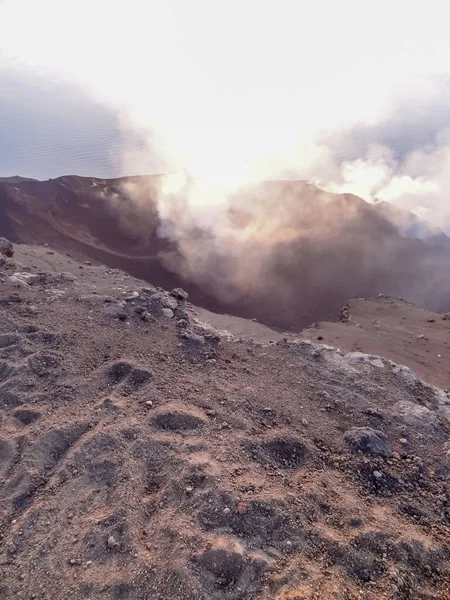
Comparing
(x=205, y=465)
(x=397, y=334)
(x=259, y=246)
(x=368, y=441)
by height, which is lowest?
(x=205, y=465)

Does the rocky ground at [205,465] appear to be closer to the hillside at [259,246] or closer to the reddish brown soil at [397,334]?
the reddish brown soil at [397,334]

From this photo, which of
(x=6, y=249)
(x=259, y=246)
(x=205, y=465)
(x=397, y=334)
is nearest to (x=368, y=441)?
(x=205, y=465)

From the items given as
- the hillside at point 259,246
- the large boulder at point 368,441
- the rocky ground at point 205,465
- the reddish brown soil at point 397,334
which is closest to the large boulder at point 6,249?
the rocky ground at point 205,465

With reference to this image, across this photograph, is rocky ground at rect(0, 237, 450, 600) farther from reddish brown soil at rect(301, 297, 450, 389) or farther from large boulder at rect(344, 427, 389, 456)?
reddish brown soil at rect(301, 297, 450, 389)

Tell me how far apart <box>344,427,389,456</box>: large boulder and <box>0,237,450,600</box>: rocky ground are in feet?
0.08

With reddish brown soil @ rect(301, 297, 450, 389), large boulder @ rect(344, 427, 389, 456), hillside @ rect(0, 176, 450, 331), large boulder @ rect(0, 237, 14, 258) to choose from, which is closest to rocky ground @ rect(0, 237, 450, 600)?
large boulder @ rect(344, 427, 389, 456)

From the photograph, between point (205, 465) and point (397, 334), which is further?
point (397, 334)

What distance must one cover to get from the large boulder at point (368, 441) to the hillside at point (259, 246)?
8.63m

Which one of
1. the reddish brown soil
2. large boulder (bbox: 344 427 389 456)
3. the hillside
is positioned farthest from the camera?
the hillside

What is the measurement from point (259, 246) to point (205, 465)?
15.0 m

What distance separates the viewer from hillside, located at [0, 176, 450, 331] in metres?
18.5

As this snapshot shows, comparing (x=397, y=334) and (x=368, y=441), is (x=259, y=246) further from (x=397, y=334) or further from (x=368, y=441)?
(x=368, y=441)

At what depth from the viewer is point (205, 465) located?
21.7 ft

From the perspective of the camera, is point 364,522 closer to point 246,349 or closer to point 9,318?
point 246,349
